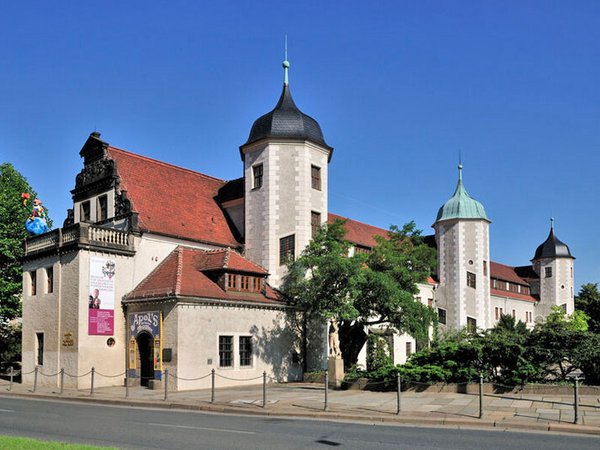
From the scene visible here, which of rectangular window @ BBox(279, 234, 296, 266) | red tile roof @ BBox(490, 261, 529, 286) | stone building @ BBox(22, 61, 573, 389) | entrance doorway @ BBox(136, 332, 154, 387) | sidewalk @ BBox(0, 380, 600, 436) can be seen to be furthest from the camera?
red tile roof @ BBox(490, 261, 529, 286)

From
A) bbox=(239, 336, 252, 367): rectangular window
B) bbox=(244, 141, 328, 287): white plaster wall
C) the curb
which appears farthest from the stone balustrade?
the curb

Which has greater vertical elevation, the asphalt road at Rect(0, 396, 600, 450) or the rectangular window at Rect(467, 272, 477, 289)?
the rectangular window at Rect(467, 272, 477, 289)

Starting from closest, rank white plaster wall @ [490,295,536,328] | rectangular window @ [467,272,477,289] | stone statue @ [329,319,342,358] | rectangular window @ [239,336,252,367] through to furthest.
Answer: stone statue @ [329,319,342,358]
rectangular window @ [239,336,252,367]
rectangular window @ [467,272,477,289]
white plaster wall @ [490,295,536,328]

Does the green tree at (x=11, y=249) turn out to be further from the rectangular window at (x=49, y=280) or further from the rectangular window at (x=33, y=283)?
the rectangular window at (x=49, y=280)

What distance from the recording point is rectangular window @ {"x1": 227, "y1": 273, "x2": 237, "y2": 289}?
2916 cm

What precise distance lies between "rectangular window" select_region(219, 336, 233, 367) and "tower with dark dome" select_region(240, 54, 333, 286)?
16.9 ft

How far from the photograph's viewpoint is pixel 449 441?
12680 mm

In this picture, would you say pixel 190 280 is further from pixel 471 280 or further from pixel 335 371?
pixel 471 280

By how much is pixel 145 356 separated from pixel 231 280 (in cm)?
522

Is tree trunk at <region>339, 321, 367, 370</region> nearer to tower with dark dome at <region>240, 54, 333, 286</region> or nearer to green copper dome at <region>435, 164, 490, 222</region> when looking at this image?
tower with dark dome at <region>240, 54, 333, 286</region>

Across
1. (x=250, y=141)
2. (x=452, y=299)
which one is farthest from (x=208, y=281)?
(x=452, y=299)

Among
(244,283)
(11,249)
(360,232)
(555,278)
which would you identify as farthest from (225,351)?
(555,278)

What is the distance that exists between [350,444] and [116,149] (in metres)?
24.2

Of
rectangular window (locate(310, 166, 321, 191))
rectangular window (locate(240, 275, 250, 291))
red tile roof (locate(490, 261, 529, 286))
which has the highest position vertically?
rectangular window (locate(310, 166, 321, 191))
